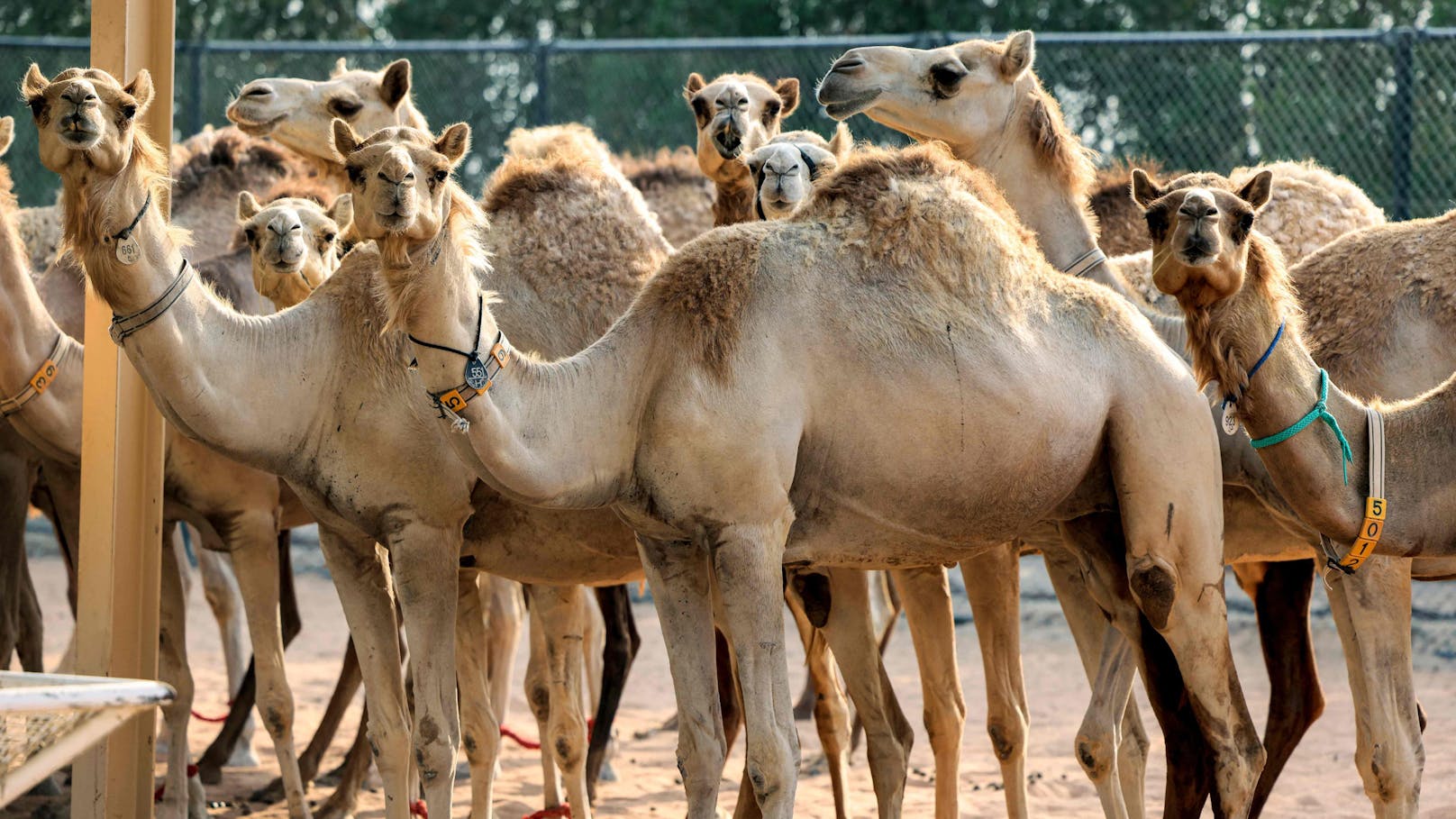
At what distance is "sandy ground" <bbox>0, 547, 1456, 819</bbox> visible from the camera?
24.2 ft

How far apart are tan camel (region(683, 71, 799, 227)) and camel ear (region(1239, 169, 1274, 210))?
80.6 inches

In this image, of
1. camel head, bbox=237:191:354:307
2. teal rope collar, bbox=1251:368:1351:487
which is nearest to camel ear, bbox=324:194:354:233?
camel head, bbox=237:191:354:307

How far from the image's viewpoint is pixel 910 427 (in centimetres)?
480

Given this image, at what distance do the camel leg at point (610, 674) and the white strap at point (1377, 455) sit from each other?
3.29 metres

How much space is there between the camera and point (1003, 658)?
612cm

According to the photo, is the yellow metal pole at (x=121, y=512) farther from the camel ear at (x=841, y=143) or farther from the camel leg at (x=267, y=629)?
the camel ear at (x=841, y=143)

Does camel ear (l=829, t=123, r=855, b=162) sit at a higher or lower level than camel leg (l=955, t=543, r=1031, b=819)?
higher

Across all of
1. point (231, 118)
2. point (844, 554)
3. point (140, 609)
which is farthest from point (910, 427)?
point (231, 118)

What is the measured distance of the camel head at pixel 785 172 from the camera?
5.59 m

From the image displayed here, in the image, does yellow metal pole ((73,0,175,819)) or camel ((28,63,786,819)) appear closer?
camel ((28,63,786,819))

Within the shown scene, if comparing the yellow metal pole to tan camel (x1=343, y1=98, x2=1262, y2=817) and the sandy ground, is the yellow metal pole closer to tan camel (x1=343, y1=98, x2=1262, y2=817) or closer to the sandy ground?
tan camel (x1=343, y1=98, x2=1262, y2=817)

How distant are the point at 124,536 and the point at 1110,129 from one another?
826 cm

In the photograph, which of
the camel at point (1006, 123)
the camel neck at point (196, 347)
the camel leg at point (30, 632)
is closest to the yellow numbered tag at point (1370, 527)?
the camel at point (1006, 123)

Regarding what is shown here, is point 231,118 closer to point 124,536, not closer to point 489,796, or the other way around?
point 124,536
